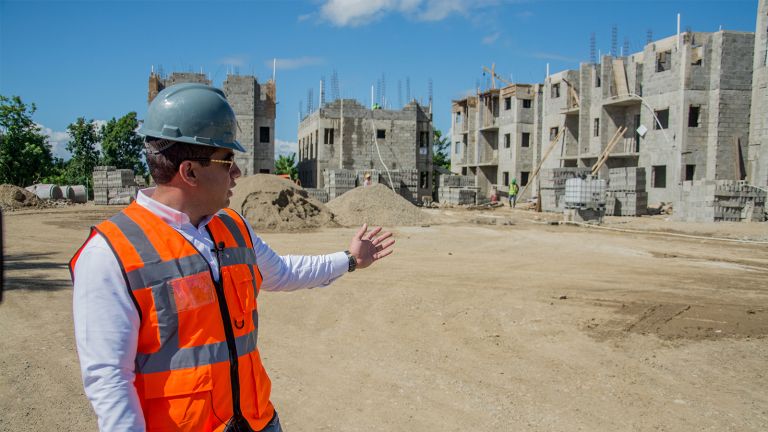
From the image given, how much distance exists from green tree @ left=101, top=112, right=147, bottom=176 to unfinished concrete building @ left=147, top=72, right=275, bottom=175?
Answer: 1197 cm

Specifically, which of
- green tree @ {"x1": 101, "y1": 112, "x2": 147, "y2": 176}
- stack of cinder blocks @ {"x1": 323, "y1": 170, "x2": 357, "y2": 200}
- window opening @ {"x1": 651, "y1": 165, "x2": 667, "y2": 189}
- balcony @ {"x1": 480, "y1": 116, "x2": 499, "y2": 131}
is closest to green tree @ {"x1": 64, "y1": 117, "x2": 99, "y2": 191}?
green tree @ {"x1": 101, "y1": 112, "x2": 147, "y2": 176}

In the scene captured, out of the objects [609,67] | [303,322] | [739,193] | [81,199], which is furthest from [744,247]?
[81,199]

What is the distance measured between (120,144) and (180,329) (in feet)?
158

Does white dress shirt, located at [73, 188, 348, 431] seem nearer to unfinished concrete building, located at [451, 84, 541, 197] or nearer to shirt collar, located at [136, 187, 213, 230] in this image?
shirt collar, located at [136, 187, 213, 230]

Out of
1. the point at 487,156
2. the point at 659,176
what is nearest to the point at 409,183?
the point at 659,176

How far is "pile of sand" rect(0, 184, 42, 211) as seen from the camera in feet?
81.7

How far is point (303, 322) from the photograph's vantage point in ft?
21.2

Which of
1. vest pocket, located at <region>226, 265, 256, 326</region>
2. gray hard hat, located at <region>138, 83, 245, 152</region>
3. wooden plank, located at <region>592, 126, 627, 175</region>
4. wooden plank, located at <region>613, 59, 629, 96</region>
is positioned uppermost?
wooden plank, located at <region>613, 59, 629, 96</region>

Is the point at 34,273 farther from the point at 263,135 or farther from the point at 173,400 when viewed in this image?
the point at 263,135

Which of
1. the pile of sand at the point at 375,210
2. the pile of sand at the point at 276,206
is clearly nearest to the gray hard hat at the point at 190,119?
the pile of sand at the point at 276,206

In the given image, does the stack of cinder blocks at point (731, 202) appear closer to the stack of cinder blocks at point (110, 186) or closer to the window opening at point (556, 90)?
the window opening at point (556, 90)

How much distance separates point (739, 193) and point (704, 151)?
9.21m

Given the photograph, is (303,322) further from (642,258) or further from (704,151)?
(704,151)

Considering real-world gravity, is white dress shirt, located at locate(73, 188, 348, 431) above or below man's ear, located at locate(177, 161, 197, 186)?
below
